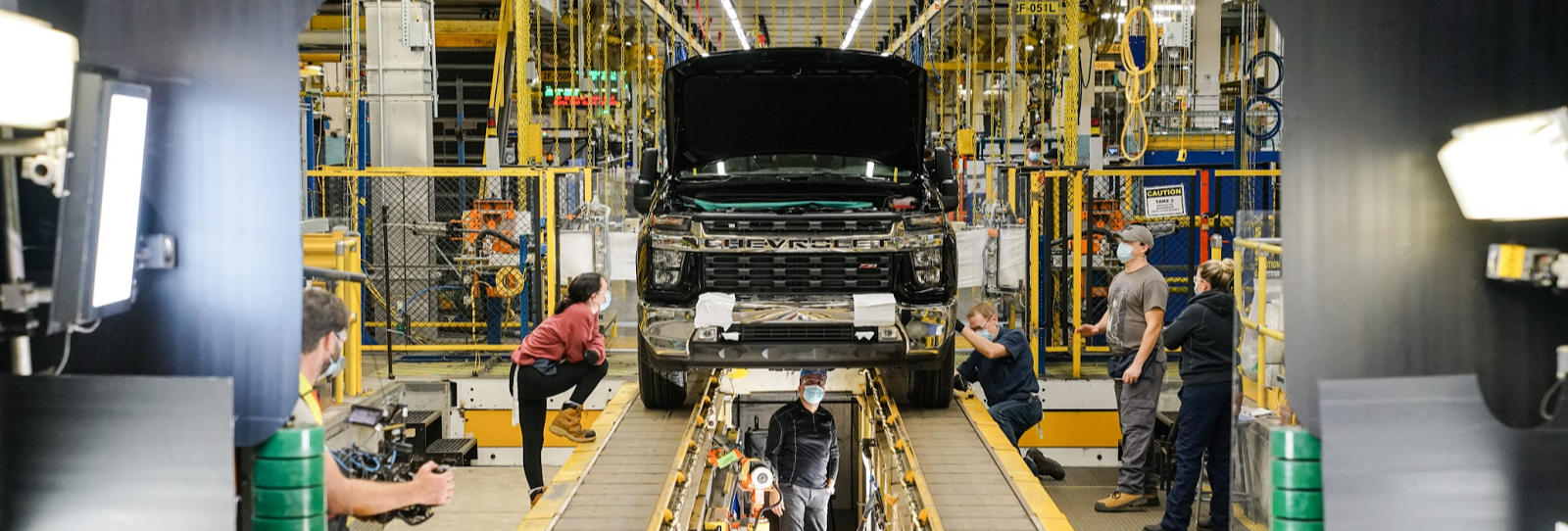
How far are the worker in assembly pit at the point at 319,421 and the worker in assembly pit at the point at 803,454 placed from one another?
15.8ft

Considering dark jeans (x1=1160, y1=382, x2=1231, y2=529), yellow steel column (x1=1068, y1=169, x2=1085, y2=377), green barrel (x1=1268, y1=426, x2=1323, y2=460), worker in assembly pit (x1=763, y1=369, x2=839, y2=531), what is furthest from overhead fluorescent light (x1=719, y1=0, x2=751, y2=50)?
green barrel (x1=1268, y1=426, x2=1323, y2=460)

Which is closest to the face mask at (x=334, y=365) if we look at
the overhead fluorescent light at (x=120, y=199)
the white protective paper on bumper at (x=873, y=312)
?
the overhead fluorescent light at (x=120, y=199)

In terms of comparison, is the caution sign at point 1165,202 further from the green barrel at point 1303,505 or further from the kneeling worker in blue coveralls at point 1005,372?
the green barrel at point 1303,505

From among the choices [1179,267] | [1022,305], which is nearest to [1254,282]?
[1022,305]

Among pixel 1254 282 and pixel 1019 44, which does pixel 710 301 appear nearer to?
pixel 1254 282

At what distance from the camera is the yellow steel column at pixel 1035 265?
9.73 metres

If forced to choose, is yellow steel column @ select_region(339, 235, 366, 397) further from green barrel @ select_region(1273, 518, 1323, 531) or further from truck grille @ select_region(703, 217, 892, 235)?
green barrel @ select_region(1273, 518, 1323, 531)

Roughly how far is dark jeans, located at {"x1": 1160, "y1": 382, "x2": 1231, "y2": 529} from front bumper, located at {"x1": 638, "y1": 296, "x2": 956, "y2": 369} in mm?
1438

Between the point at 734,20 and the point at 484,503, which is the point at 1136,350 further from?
the point at 734,20

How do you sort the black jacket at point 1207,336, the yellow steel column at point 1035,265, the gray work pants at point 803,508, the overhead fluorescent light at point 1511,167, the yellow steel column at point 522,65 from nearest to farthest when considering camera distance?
1. the overhead fluorescent light at point 1511,167
2. the black jacket at point 1207,336
3. the gray work pants at point 803,508
4. the yellow steel column at point 1035,265
5. the yellow steel column at point 522,65

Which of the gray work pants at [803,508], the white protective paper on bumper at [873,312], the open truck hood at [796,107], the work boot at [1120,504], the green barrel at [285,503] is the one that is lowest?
the gray work pants at [803,508]

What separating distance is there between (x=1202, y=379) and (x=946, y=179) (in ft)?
6.14

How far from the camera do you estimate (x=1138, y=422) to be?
7.26 m

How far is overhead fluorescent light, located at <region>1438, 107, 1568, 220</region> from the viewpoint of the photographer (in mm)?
2568
